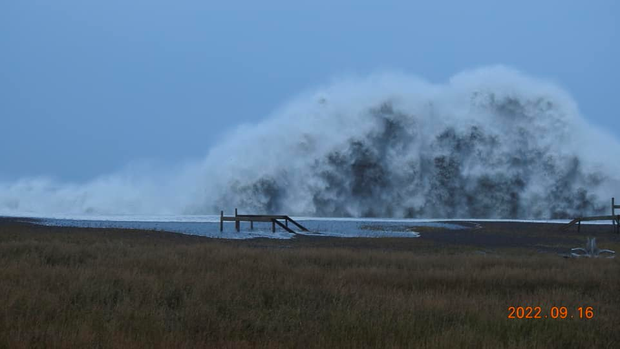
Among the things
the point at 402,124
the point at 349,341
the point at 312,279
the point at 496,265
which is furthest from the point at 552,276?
the point at 402,124

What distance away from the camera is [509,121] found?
70188 mm

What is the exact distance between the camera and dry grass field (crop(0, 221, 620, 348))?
744cm

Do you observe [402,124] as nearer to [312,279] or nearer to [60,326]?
[312,279]
